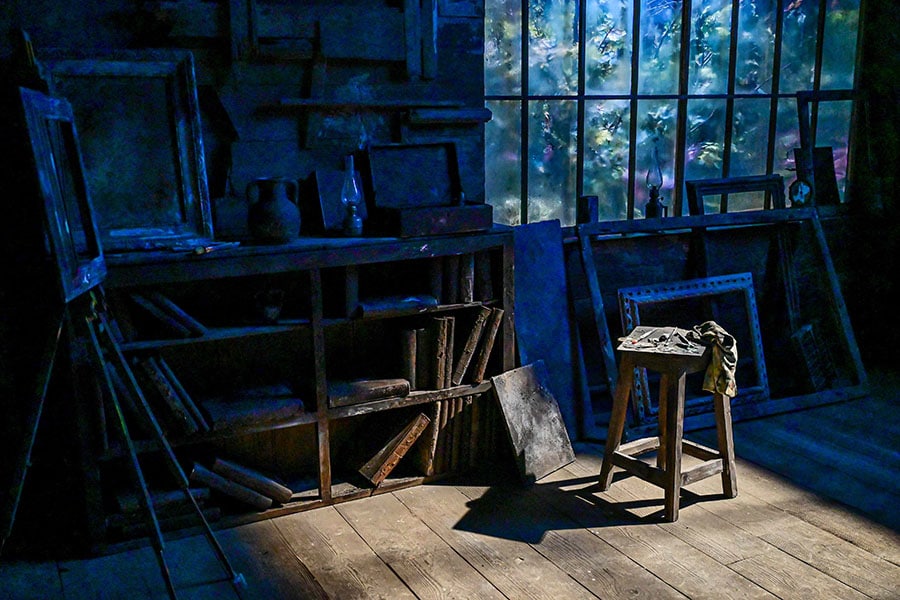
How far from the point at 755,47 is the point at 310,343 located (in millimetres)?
2924

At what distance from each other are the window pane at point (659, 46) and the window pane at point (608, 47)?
0.29ft

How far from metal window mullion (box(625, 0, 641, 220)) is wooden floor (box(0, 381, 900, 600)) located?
1.48 meters

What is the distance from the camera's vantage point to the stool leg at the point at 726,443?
3.29 meters

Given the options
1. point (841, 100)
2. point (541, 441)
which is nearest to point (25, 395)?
point (541, 441)

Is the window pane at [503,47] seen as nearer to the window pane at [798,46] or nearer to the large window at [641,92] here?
the large window at [641,92]

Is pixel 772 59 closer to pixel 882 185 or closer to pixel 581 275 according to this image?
pixel 882 185

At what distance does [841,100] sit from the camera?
16.0ft

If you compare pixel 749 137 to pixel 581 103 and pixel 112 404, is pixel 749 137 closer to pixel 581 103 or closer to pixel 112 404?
pixel 581 103

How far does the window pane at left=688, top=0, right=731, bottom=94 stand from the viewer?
4328 millimetres

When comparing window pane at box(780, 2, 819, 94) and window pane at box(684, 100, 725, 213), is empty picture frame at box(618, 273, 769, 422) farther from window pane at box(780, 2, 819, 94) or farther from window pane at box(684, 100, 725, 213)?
window pane at box(780, 2, 819, 94)

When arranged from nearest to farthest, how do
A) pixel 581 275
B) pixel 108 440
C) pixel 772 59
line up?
pixel 108 440 < pixel 581 275 < pixel 772 59

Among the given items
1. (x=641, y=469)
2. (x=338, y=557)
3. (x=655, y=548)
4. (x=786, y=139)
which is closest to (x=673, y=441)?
(x=641, y=469)

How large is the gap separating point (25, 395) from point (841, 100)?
4448 mm

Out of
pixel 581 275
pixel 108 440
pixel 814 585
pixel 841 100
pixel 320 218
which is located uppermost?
pixel 841 100
